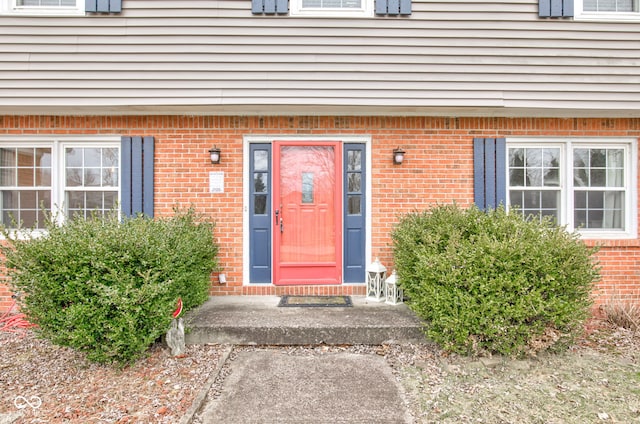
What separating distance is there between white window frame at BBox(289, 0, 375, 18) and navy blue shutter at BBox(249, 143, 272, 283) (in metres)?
1.70

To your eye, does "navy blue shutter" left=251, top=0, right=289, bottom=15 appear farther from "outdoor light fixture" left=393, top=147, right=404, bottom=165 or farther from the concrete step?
the concrete step

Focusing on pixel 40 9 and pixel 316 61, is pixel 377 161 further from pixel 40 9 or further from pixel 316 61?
pixel 40 9

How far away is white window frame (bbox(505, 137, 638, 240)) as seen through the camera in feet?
16.3

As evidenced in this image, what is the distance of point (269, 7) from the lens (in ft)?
14.7

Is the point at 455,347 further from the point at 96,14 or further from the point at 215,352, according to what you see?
the point at 96,14

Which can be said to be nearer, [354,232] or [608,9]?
[608,9]

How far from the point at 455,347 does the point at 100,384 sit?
304 centimetres

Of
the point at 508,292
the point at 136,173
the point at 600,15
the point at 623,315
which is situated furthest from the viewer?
the point at 136,173

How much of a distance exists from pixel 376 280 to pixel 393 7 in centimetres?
338

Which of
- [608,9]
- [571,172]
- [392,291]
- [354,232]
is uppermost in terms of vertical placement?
[608,9]

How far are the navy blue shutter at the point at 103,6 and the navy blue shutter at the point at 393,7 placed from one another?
315 cm

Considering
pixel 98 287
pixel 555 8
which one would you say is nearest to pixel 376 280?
pixel 98 287

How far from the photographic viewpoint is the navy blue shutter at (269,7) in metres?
4.47

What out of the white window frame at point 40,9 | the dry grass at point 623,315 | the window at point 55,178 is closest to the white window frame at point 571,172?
the dry grass at point 623,315
